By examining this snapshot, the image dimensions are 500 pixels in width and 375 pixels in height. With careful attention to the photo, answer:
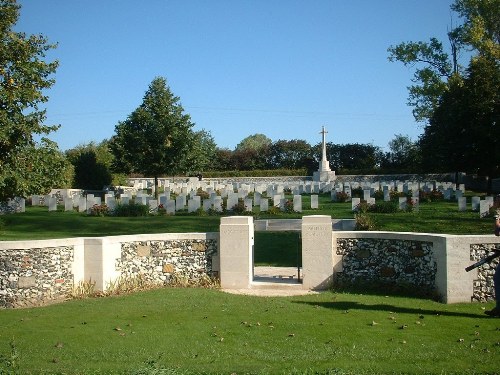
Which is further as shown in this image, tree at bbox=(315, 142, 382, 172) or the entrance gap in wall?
tree at bbox=(315, 142, 382, 172)

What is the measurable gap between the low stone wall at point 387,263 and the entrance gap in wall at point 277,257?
1.18 meters

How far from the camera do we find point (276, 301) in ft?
32.1

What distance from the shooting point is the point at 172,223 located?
2062cm

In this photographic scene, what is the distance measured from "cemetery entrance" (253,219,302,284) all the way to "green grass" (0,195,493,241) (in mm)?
1894

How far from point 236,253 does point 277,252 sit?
180 inches

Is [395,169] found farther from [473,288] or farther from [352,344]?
[352,344]

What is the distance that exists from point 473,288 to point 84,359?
662cm

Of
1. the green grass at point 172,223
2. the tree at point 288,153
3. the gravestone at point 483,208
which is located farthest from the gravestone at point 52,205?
the tree at point 288,153

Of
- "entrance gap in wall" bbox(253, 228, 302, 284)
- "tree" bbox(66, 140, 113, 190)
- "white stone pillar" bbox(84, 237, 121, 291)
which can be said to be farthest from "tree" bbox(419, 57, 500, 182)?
"white stone pillar" bbox(84, 237, 121, 291)

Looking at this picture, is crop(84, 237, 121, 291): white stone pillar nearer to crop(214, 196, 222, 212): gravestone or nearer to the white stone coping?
the white stone coping

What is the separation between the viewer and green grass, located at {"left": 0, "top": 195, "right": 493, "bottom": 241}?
18.0 metres

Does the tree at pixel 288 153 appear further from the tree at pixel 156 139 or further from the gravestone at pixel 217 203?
the gravestone at pixel 217 203

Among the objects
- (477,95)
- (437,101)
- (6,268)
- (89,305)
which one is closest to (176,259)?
(89,305)

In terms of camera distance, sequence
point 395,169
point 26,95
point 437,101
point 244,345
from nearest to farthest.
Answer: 1. point 244,345
2. point 26,95
3. point 437,101
4. point 395,169
